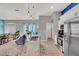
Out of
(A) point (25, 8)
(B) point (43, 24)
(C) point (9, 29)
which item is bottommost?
(C) point (9, 29)

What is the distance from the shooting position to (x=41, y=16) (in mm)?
9797

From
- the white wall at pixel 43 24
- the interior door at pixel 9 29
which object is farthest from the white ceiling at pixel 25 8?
the interior door at pixel 9 29

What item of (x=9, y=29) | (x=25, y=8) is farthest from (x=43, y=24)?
(x=25, y=8)

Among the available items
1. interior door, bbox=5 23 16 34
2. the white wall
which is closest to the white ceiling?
the white wall

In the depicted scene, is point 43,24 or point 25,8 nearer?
point 25,8

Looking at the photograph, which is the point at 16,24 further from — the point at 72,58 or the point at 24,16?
the point at 72,58

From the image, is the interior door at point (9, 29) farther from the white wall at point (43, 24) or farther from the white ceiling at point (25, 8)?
the white wall at point (43, 24)

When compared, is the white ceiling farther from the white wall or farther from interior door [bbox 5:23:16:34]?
interior door [bbox 5:23:16:34]

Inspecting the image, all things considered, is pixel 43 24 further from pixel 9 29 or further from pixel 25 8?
pixel 25 8

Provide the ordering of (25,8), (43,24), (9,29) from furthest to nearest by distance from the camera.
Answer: (43,24) → (9,29) → (25,8)

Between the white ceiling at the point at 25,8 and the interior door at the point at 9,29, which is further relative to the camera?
the interior door at the point at 9,29

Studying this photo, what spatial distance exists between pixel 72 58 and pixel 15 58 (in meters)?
0.35

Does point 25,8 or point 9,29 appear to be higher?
point 25,8

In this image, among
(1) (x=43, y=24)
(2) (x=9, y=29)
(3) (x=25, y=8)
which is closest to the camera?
(3) (x=25, y=8)
